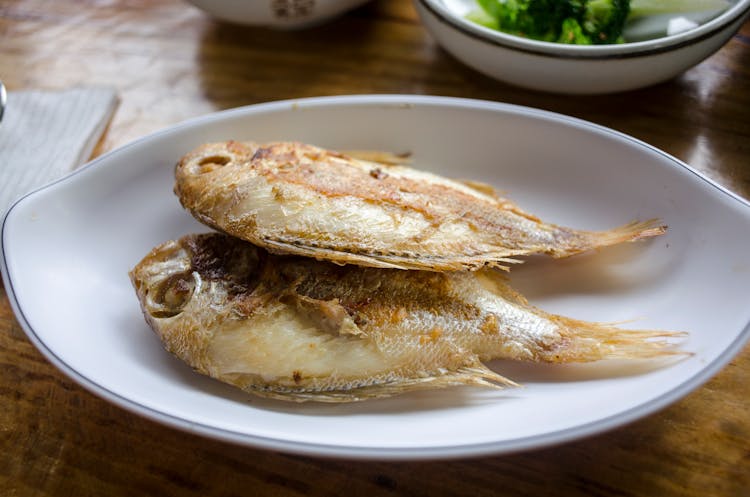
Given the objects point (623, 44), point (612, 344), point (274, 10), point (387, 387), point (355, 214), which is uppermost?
point (623, 44)

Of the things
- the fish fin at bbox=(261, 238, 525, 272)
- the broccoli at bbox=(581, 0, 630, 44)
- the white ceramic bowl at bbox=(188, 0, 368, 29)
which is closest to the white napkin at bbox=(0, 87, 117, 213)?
the white ceramic bowl at bbox=(188, 0, 368, 29)

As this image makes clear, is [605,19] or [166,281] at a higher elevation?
[605,19]

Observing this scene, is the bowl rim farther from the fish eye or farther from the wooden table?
the fish eye

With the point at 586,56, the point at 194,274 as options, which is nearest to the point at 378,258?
the point at 194,274

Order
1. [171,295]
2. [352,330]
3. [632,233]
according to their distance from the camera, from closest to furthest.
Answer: [352,330] → [171,295] → [632,233]

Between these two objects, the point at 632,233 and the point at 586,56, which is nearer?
the point at 632,233

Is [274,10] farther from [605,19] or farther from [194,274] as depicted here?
[194,274]

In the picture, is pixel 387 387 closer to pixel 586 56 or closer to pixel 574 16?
pixel 586 56

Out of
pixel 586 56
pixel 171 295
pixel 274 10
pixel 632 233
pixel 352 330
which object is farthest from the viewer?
pixel 274 10
